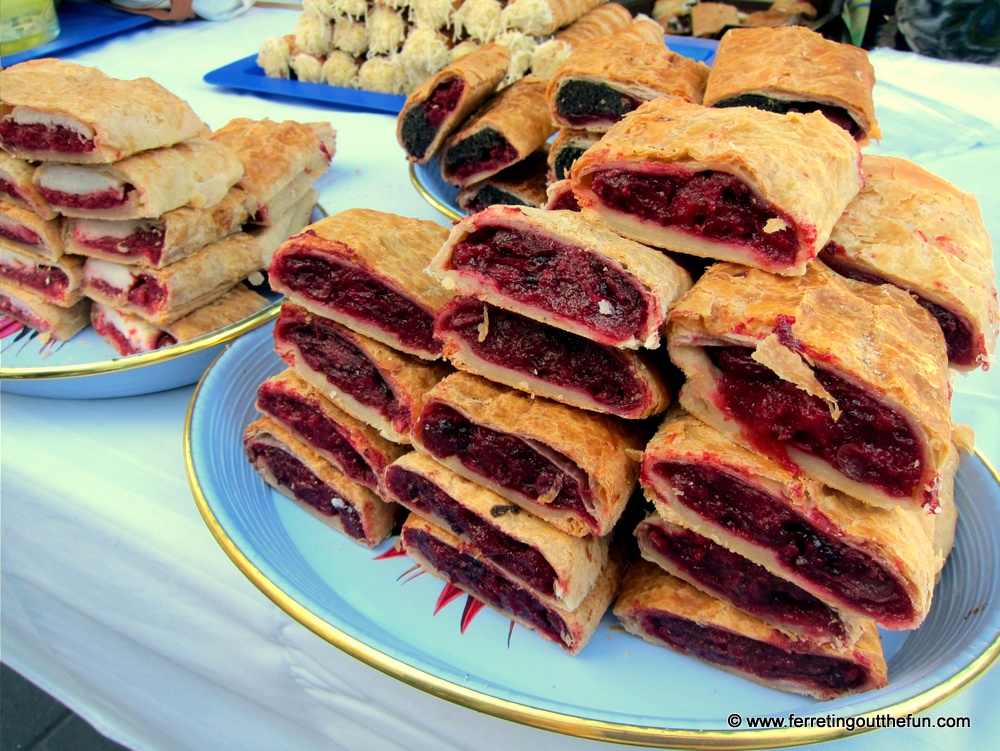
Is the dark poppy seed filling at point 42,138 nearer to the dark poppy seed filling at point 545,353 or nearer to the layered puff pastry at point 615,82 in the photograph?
the dark poppy seed filling at point 545,353

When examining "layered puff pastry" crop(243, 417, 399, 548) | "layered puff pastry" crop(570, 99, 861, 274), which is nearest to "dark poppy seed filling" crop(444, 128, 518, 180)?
"layered puff pastry" crop(570, 99, 861, 274)

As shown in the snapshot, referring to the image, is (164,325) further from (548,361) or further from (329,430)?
(548,361)

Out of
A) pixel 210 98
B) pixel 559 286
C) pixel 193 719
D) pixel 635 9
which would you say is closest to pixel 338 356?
pixel 559 286

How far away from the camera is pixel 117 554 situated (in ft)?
7.24

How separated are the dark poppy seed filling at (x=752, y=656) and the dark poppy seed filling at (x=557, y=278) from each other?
0.85 metres

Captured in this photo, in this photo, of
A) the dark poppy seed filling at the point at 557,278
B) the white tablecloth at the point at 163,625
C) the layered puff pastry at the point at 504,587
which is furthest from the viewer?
the layered puff pastry at the point at 504,587

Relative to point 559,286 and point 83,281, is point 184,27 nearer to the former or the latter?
point 83,281

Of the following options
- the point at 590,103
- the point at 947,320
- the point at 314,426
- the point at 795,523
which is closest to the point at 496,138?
the point at 590,103

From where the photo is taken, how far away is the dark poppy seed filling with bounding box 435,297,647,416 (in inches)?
72.9

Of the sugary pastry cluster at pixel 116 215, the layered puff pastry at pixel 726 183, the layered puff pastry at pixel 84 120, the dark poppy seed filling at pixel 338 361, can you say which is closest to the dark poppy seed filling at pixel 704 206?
the layered puff pastry at pixel 726 183

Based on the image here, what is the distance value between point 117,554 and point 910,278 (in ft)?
8.17

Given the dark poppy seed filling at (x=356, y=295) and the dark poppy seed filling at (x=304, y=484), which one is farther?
the dark poppy seed filling at (x=304, y=484)

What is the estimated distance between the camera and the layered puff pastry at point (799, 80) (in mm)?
2744

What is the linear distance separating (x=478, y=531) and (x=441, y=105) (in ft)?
8.39
